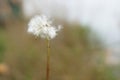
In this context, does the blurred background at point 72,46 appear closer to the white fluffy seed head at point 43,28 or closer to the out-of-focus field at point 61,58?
the out-of-focus field at point 61,58

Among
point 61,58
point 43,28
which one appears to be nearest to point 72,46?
point 61,58

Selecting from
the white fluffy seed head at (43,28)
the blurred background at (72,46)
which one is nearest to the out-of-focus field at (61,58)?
the blurred background at (72,46)

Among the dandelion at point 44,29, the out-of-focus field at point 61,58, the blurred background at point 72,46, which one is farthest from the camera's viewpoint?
the blurred background at point 72,46

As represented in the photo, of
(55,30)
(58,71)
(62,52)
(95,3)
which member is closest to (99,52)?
(62,52)

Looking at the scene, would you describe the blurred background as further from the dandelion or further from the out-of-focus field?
the dandelion

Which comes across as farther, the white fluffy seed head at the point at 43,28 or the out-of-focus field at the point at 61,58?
the out-of-focus field at the point at 61,58

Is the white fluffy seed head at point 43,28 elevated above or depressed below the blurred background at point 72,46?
below

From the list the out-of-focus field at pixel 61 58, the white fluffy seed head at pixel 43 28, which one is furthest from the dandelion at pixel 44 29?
the out-of-focus field at pixel 61 58

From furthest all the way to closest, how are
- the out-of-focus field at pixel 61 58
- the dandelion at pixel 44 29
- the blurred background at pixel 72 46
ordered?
the blurred background at pixel 72 46, the out-of-focus field at pixel 61 58, the dandelion at pixel 44 29

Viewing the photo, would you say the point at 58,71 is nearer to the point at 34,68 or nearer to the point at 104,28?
the point at 34,68
